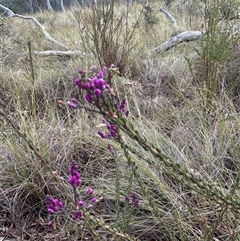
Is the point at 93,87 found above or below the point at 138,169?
above

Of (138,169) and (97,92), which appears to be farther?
(138,169)

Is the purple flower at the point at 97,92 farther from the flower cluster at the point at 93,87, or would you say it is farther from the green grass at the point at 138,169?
the green grass at the point at 138,169

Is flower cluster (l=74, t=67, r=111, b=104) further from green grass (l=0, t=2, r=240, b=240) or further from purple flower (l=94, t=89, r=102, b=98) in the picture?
green grass (l=0, t=2, r=240, b=240)

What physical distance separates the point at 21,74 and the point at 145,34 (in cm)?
245

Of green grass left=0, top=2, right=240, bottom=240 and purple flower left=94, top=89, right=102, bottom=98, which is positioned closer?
purple flower left=94, top=89, right=102, bottom=98

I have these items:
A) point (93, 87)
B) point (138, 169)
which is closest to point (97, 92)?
point (93, 87)

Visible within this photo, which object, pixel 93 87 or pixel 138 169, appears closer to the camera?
pixel 93 87

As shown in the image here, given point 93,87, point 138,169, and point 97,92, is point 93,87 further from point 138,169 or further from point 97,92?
point 138,169

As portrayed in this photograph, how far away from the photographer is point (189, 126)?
2.07 m

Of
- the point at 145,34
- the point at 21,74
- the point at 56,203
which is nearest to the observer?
the point at 56,203

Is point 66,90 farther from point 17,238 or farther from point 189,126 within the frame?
point 17,238

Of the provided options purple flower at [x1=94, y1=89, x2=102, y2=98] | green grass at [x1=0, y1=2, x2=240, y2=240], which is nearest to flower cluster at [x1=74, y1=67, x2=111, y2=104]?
purple flower at [x1=94, y1=89, x2=102, y2=98]

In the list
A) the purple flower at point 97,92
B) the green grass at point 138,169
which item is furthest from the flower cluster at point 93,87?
the green grass at point 138,169

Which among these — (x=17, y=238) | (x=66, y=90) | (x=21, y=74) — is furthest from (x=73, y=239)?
(x=21, y=74)
